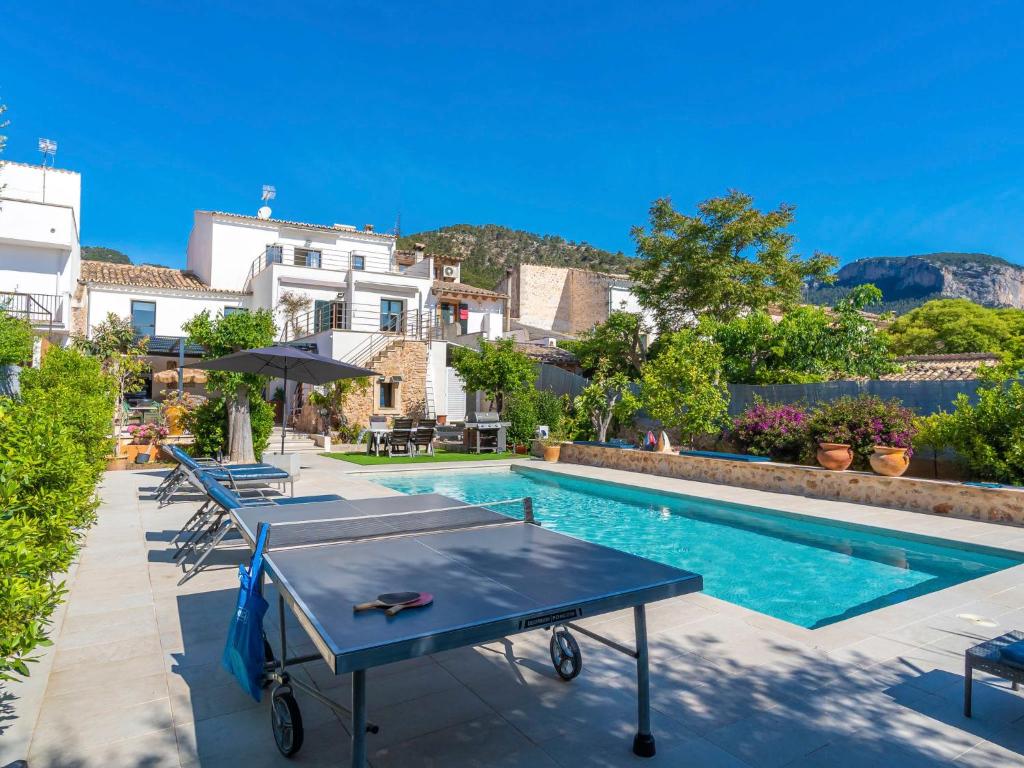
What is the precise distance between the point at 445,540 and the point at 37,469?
251 cm

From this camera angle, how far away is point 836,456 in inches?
439

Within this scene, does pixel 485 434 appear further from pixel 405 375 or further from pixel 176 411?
pixel 176 411

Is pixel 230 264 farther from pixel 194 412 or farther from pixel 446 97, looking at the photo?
pixel 194 412

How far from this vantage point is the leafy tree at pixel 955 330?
37.1 meters

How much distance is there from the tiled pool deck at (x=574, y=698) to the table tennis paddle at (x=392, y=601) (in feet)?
2.78

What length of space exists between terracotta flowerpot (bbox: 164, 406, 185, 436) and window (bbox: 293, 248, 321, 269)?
55.6 feet

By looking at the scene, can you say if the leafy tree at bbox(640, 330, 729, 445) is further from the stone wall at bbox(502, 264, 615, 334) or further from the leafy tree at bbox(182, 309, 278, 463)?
the stone wall at bbox(502, 264, 615, 334)

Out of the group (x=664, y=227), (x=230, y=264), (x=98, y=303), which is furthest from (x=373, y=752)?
(x=230, y=264)

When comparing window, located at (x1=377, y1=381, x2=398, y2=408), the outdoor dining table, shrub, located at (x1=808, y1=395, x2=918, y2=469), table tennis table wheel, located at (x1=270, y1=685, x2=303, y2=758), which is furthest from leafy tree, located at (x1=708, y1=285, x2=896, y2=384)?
table tennis table wheel, located at (x1=270, y1=685, x2=303, y2=758)

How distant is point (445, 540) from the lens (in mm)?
3828

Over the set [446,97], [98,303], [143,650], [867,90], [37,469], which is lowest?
[143,650]

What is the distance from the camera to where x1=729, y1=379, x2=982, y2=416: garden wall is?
11711mm

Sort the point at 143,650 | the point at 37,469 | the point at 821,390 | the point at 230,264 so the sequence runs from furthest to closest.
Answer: the point at 230,264, the point at 821,390, the point at 143,650, the point at 37,469

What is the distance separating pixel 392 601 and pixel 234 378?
12.4 m
